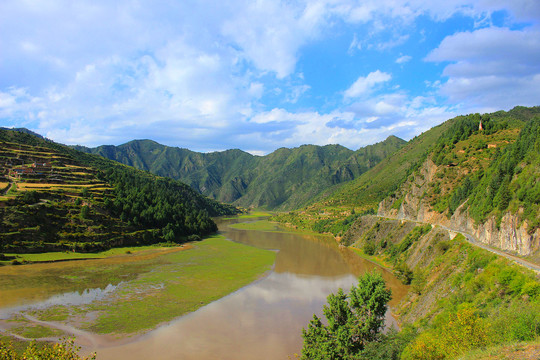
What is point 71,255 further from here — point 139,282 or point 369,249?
point 369,249

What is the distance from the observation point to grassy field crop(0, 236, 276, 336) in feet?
110

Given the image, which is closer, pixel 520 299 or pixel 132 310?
pixel 520 299

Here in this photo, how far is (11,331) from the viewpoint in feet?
94.0

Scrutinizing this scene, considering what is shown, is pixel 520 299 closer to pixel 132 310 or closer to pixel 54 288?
pixel 132 310

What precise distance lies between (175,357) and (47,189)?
240ft

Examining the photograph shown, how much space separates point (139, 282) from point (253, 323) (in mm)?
23612

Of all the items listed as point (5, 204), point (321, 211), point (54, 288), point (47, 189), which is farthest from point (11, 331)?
point (321, 211)

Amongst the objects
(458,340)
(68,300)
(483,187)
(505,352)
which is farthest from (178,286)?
(483,187)

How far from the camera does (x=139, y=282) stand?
48.0m

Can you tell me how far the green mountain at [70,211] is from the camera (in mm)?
62625

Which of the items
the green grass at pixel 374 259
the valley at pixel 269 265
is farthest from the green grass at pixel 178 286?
the green grass at pixel 374 259

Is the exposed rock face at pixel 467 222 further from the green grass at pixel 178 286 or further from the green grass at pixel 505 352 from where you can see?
the green grass at pixel 178 286

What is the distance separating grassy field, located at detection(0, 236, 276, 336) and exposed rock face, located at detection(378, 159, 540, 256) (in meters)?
37.2

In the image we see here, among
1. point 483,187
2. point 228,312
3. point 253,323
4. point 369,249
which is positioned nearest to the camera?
point 253,323
